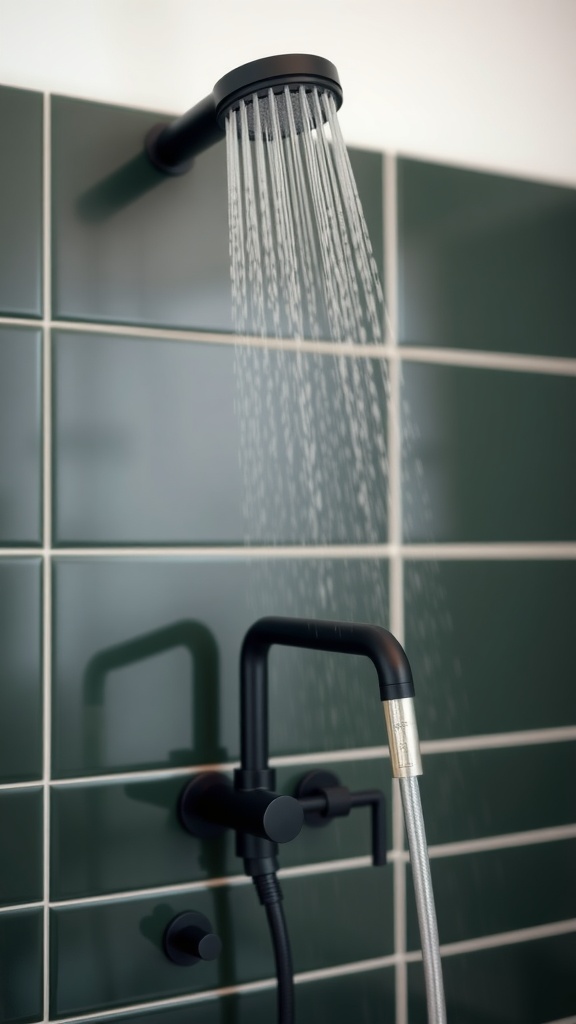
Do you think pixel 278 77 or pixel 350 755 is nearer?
pixel 278 77

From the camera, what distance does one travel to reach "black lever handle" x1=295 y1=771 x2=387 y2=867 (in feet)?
3.19

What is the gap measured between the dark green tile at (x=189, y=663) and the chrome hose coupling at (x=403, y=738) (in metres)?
0.29

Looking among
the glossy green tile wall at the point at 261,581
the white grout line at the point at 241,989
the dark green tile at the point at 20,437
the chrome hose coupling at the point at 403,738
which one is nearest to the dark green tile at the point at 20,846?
the glossy green tile wall at the point at 261,581

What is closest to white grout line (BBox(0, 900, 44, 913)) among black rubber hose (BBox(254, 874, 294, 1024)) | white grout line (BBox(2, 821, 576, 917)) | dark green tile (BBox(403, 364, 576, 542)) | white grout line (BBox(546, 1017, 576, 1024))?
white grout line (BBox(2, 821, 576, 917))

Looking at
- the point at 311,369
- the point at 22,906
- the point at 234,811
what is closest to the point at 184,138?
the point at 311,369

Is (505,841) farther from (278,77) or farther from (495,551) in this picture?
(278,77)

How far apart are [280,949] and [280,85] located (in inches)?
29.3

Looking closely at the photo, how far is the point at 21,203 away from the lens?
0.95 meters

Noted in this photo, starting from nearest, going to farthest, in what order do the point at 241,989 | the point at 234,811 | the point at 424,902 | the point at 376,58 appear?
the point at 424,902
the point at 234,811
the point at 241,989
the point at 376,58

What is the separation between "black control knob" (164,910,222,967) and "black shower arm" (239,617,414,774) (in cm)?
16

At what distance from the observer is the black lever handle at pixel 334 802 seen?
0.97 meters

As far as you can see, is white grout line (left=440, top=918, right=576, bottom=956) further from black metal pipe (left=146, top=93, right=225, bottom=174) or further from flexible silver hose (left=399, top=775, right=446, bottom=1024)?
black metal pipe (left=146, top=93, right=225, bottom=174)

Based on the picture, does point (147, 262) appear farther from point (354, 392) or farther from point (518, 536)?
point (518, 536)

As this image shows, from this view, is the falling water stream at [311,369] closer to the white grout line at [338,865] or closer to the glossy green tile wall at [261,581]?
the glossy green tile wall at [261,581]
